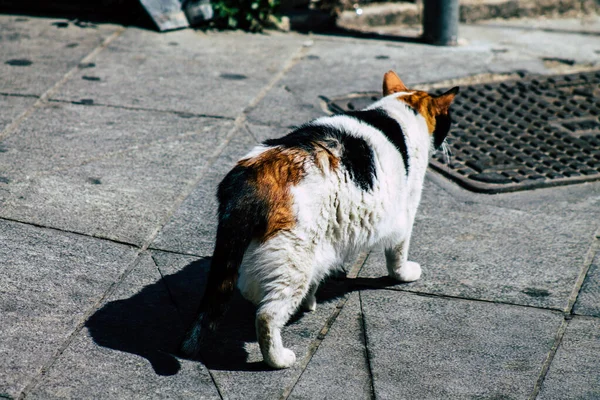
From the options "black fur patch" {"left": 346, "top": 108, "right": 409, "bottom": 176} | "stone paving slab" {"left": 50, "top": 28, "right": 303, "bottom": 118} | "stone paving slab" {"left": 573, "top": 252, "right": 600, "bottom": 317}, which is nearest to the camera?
"black fur patch" {"left": 346, "top": 108, "right": 409, "bottom": 176}

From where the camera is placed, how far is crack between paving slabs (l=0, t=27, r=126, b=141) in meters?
5.00

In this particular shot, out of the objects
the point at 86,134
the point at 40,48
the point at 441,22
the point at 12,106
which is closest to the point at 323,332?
the point at 86,134

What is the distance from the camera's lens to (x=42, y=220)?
4.04 meters

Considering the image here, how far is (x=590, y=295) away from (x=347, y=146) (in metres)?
1.56

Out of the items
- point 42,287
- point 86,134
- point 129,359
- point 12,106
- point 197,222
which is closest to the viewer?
point 129,359

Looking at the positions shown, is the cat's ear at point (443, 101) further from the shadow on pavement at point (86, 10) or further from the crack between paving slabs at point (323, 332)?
the shadow on pavement at point (86, 10)

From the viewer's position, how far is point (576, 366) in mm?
3270

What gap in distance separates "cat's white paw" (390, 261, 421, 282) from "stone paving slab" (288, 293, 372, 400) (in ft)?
1.12

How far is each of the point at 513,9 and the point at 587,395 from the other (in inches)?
241

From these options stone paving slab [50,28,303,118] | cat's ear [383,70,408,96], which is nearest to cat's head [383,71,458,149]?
cat's ear [383,70,408,96]

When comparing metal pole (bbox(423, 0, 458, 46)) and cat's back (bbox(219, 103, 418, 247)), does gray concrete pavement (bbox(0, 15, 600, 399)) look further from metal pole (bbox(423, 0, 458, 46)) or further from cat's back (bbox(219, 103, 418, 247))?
metal pole (bbox(423, 0, 458, 46))

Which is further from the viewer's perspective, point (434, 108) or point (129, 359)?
point (434, 108)

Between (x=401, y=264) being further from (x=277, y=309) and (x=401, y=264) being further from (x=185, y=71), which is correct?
(x=185, y=71)

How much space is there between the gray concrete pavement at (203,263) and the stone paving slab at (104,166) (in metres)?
0.01
